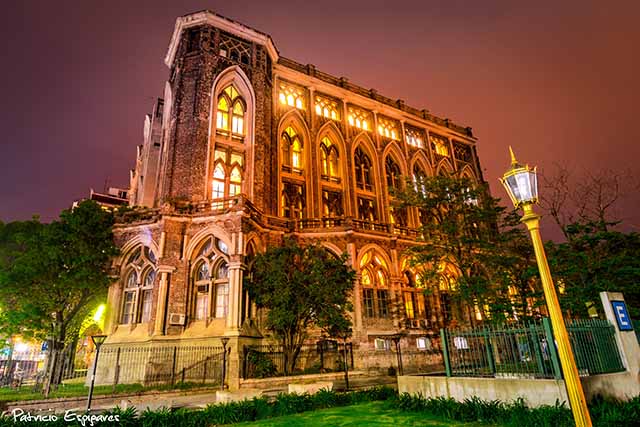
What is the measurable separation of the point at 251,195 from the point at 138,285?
8.11m

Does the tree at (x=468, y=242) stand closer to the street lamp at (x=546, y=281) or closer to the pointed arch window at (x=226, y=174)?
the pointed arch window at (x=226, y=174)

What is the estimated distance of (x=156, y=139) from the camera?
1177 inches

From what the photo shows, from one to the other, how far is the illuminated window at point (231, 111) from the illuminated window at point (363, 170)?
33.9ft

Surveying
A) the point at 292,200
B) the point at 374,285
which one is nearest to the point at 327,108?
the point at 292,200

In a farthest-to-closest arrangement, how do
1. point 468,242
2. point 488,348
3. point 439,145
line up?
point 439,145
point 468,242
point 488,348

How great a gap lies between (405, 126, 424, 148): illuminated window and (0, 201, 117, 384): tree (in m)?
26.6

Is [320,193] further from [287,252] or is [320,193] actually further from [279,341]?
[279,341]

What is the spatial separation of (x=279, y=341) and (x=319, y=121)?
17800 mm

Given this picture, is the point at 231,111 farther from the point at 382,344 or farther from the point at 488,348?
the point at 488,348

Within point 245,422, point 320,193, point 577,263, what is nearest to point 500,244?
point 577,263

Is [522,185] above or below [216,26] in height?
below

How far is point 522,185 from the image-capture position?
5883 mm

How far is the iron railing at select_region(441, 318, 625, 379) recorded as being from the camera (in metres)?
8.74

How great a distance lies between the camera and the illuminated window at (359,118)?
32.3m
